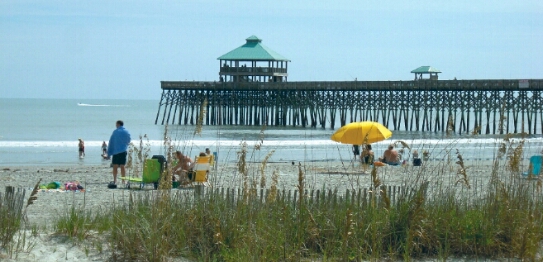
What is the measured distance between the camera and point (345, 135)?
1820 centimetres

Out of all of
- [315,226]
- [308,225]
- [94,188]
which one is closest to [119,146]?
Answer: [94,188]

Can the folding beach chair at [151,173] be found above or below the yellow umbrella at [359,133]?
below

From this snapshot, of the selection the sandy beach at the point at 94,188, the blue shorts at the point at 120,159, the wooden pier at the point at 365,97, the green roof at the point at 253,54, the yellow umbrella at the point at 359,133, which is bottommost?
the sandy beach at the point at 94,188

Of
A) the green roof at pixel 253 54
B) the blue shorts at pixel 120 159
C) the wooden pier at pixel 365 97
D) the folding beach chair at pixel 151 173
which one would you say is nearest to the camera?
the folding beach chair at pixel 151 173

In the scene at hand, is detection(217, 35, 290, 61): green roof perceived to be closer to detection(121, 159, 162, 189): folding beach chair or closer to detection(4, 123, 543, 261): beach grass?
detection(121, 159, 162, 189): folding beach chair

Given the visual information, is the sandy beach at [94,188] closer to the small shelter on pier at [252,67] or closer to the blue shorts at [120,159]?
the blue shorts at [120,159]

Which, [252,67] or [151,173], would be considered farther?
[252,67]

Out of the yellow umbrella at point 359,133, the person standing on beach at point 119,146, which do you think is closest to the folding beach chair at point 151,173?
the person standing on beach at point 119,146

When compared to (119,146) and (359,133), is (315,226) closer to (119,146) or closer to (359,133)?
(119,146)

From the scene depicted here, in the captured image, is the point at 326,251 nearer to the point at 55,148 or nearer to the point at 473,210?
the point at 473,210

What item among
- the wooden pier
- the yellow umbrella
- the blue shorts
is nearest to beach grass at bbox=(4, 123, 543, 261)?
the blue shorts

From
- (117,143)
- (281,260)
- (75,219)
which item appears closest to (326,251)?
(281,260)

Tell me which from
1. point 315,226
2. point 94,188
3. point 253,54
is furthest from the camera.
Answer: point 253,54

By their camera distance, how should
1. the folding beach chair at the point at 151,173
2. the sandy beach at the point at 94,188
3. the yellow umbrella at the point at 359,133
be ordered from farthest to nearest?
the yellow umbrella at the point at 359,133, the folding beach chair at the point at 151,173, the sandy beach at the point at 94,188
